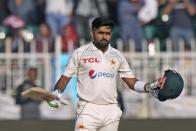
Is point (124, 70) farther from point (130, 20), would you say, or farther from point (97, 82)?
point (130, 20)

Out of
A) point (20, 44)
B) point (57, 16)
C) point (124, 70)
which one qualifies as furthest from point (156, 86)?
point (57, 16)

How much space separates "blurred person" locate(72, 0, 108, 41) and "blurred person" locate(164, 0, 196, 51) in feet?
4.29

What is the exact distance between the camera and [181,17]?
51.5ft

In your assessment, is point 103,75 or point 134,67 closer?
point 103,75

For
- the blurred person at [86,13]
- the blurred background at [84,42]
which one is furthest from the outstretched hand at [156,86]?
the blurred person at [86,13]

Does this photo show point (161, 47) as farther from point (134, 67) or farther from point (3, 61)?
point (3, 61)

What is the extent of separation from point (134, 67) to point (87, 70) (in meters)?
7.56

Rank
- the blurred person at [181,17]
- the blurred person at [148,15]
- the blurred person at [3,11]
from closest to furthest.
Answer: the blurred person at [181,17], the blurred person at [148,15], the blurred person at [3,11]

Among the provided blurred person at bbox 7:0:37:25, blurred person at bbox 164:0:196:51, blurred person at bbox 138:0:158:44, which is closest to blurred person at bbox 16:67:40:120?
blurred person at bbox 7:0:37:25

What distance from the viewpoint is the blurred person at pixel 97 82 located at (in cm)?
755

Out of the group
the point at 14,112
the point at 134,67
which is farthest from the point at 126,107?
the point at 14,112

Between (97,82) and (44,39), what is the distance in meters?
7.72

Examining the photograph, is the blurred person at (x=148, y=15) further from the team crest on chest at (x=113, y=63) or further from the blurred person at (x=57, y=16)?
the team crest on chest at (x=113, y=63)

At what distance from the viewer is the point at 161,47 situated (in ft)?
50.5
